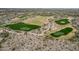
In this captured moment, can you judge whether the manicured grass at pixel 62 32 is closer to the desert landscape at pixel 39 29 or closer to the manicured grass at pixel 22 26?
the desert landscape at pixel 39 29

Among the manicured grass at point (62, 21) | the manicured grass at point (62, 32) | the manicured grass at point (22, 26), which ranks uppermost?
the manicured grass at point (62, 21)

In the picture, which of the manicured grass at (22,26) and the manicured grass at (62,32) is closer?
the manicured grass at (62,32)

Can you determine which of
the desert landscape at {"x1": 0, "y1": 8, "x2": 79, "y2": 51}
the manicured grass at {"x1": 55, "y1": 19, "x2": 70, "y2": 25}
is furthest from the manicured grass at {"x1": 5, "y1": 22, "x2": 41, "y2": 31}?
the manicured grass at {"x1": 55, "y1": 19, "x2": 70, "y2": 25}

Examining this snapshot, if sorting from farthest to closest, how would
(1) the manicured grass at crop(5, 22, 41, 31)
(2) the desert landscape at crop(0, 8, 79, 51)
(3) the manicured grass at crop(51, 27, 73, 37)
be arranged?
(1) the manicured grass at crop(5, 22, 41, 31) < (3) the manicured grass at crop(51, 27, 73, 37) < (2) the desert landscape at crop(0, 8, 79, 51)

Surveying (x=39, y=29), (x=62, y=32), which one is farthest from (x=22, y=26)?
(x=62, y=32)

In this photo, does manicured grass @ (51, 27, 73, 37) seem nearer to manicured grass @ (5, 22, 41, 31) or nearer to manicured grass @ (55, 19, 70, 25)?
manicured grass @ (55, 19, 70, 25)

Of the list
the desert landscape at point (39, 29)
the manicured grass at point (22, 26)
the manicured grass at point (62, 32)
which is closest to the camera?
the desert landscape at point (39, 29)

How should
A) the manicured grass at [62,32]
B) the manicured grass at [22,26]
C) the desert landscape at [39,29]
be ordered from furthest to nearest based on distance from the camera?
the manicured grass at [22,26]
the manicured grass at [62,32]
the desert landscape at [39,29]

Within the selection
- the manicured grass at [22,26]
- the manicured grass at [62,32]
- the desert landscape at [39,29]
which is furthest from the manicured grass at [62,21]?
the manicured grass at [22,26]

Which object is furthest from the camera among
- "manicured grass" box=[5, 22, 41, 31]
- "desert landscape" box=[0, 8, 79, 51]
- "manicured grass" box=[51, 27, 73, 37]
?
"manicured grass" box=[5, 22, 41, 31]
